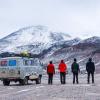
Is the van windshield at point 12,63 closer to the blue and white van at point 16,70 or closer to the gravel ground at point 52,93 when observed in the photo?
the blue and white van at point 16,70

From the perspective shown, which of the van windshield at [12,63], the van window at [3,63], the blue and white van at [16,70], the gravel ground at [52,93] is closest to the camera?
the gravel ground at [52,93]

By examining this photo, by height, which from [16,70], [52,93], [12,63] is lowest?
[52,93]

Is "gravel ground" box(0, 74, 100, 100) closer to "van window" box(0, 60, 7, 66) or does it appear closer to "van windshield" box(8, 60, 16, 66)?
"van windshield" box(8, 60, 16, 66)

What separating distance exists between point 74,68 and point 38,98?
17136mm

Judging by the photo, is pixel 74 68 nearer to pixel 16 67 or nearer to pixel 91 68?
pixel 91 68

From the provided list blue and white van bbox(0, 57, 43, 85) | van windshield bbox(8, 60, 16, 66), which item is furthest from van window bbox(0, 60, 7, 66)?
van windshield bbox(8, 60, 16, 66)

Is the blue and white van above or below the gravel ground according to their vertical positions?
above

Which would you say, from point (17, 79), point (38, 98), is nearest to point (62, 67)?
point (17, 79)

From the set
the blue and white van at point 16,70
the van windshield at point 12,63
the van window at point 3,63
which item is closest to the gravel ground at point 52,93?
the blue and white van at point 16,70

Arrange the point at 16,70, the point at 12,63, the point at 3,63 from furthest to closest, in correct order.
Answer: the point at 3,63 < the point at 12,63 < the point at 16,70

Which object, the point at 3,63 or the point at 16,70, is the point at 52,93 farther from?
the point at 3,63

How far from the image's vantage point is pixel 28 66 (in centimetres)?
3903

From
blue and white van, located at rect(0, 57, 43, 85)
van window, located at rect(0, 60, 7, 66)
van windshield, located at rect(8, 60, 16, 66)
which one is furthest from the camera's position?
van window, located at rect(0, 60, 7, 66)

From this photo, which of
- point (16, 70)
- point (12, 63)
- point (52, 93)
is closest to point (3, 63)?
point (12, 63)
